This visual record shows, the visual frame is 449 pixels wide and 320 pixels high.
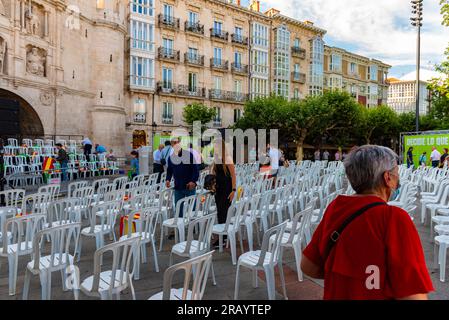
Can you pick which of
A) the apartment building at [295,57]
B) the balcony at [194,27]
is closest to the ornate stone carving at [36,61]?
the balcony at [194,27]

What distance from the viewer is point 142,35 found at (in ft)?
91.4

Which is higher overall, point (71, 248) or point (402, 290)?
point (402, 290)

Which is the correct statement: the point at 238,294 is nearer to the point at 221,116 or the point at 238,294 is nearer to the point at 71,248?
the point at 71,248

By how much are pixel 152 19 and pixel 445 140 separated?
23.9 metres

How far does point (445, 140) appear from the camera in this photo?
17594 mm

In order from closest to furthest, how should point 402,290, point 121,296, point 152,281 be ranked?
1. point 402,290
2. point 121,296
3. point 152,281

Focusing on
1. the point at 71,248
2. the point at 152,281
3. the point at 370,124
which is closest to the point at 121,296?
the point at 152,281

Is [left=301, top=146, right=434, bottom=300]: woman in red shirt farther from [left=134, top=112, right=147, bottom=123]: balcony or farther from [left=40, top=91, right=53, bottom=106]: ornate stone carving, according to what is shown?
[left=134, top=112, right=147, bottom=123]: balcony

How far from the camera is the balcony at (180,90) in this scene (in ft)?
95.1

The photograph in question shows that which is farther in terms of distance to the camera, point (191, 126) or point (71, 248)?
point (191, 126)

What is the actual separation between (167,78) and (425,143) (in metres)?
21.1

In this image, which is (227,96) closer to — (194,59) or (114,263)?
(194,59)

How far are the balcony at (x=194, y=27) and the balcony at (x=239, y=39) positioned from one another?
3.74 meters

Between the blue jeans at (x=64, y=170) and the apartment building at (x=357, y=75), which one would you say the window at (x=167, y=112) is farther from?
the apartment building at (x=357, y=75)
